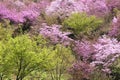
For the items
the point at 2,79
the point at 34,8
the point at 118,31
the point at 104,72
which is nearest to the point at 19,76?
the point at 2,79

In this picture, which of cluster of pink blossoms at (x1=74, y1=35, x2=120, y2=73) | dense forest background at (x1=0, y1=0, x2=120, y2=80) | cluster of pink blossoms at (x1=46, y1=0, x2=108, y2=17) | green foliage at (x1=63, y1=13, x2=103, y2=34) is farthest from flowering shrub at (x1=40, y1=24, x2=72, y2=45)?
cluster of pink blossoms at (x1=46, y1=0, x2=108, y2=17)

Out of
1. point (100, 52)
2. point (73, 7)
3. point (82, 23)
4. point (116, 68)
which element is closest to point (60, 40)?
point (82, 23)

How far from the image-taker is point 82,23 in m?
34.2

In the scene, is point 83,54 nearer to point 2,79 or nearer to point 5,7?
point 2,79

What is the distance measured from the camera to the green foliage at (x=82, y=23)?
Result: 34.3 meters

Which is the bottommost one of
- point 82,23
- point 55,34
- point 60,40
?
point 60,40

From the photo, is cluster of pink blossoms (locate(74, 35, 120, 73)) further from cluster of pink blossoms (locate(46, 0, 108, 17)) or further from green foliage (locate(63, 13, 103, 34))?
cluster of pink blossoms (locate(46, 0, 108, 17))

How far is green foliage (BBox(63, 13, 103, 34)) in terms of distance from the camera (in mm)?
34281

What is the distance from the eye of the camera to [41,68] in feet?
70.1

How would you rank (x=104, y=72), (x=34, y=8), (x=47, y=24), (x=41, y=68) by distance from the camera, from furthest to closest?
(x=34, y=8) → (x=47, y=24) → (x=104, y=72) → (x=41, y=68)

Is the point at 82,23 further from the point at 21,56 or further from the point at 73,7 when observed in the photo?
the point at 21,56

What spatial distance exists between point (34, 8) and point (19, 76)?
2030 cm

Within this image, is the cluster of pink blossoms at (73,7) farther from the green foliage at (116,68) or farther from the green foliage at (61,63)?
the green foliage at (116,68)

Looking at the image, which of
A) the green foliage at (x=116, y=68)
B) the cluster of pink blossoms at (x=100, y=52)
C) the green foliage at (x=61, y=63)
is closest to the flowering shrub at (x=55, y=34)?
the cluster of pink blossoms at (x=100, y=52)
